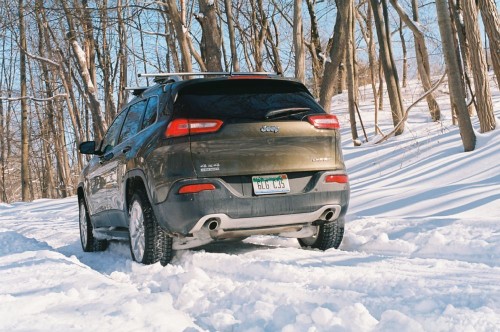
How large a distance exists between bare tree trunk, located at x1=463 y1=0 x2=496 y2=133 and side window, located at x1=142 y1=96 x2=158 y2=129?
27.3 ft

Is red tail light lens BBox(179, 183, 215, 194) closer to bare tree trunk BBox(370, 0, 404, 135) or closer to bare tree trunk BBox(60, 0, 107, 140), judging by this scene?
bare tree trunk BBox(370, 0, 404, 135)

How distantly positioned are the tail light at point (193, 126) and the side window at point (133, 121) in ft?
3.38

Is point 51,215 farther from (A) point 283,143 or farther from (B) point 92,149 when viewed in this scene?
(A) point 283,143

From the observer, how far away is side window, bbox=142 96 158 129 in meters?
5.23

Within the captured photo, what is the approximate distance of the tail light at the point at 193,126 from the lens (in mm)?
4652

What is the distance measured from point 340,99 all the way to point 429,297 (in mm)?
29365

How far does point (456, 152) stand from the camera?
11.2 m

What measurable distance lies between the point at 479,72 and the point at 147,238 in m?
9.15

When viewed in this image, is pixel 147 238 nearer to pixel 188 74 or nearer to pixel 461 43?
pixel 188 74

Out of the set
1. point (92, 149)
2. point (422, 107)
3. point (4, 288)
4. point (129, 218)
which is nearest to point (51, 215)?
point (92, 149)

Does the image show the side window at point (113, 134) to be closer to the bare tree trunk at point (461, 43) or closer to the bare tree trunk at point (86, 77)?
the bare tree trunk at point (461, 43)

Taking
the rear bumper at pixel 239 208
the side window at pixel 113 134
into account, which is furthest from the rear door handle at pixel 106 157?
the rear bumper at pixel 239 208

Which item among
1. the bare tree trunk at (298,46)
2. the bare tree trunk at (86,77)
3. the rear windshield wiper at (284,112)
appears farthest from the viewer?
the bare tree trunk at (86,77)

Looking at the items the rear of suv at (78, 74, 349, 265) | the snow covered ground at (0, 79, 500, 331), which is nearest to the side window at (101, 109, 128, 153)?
the rear of suv at (78, 74, 349, 265)
